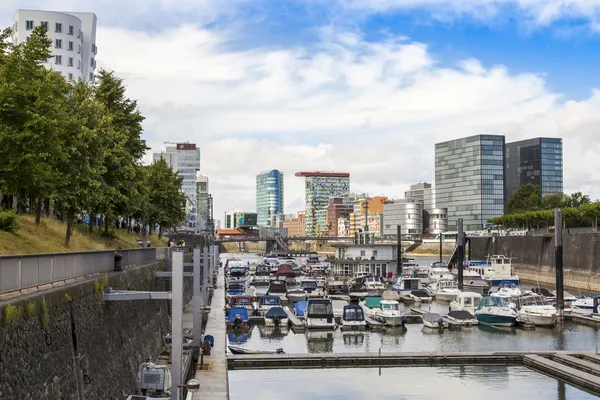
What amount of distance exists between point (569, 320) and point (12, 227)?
50.0 m

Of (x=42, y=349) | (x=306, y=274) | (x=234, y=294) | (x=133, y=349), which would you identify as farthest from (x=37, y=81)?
(x=306, y=274)

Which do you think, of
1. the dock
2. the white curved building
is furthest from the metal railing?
the white curved building

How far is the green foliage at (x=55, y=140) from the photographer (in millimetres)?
32562

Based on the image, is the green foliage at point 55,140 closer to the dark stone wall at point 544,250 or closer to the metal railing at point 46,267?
the metal railing at point 46,267

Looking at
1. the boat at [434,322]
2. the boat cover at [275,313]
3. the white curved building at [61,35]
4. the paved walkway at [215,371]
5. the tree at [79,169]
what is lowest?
the boat at [434,322]

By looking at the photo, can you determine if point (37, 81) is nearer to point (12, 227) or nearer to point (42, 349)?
point (12, 227)

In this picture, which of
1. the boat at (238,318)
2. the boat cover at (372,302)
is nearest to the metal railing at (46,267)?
the boat at (238,318)

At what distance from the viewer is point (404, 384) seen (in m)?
38.7

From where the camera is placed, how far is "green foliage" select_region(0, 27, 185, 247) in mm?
32562

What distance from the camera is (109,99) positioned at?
68.1 metres

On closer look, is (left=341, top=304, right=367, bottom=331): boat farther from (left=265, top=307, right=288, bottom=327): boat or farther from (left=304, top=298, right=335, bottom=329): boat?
(left=265, top=307, right=288, bottom=327): boat

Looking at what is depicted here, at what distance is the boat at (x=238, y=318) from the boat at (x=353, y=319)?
8.25 meters

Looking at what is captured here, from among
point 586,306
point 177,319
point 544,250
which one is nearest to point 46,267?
point 177,319

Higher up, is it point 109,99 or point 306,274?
point 109,99
